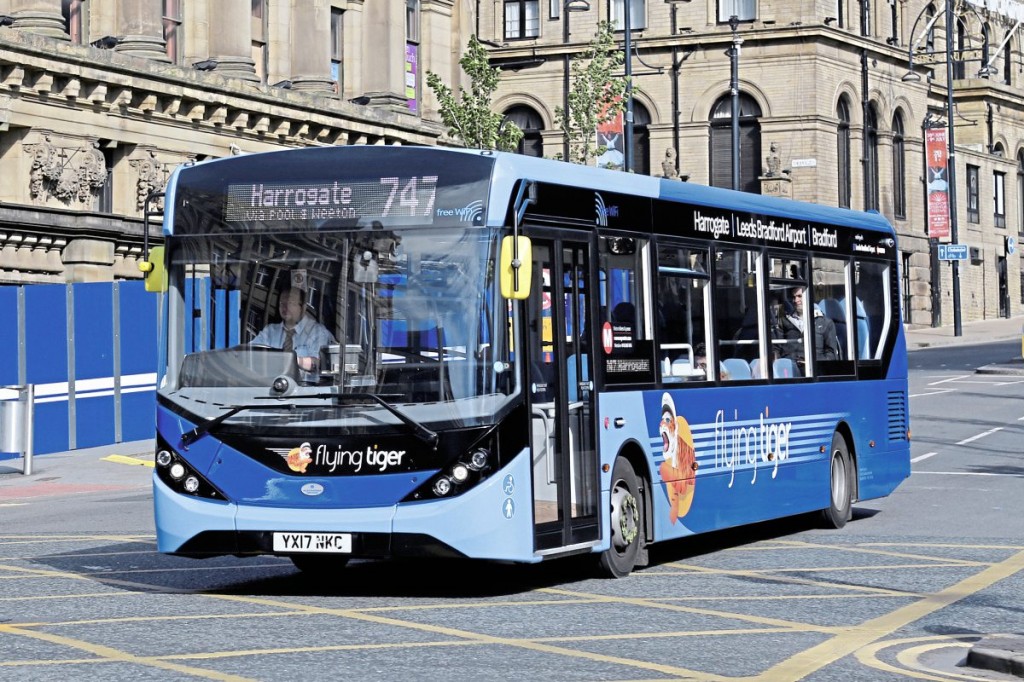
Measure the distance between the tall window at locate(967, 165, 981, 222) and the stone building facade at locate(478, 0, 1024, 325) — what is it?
0.09m

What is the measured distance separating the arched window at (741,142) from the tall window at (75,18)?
3674 centimetres

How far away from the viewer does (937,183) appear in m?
74.2

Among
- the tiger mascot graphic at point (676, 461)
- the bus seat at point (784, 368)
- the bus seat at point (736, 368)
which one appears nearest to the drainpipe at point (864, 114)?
the bus seat at point (784, 368)

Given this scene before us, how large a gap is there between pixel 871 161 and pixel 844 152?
2.68m

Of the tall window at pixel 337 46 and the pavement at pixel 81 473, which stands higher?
the tall window at pixel 337 46

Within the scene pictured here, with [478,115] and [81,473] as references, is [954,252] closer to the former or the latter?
[478,115]

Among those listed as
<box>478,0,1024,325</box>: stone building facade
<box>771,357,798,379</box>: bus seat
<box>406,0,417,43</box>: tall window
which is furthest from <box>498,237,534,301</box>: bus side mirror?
<box>478,0,1024,325</box>: stone building facade

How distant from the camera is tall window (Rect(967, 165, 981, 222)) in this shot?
84.0 metres

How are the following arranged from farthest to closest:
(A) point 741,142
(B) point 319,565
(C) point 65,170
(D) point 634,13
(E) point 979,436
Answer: (D) point 634,13, (A) point 741,142, (C) point 65,170, (E) point 979,436, (B) point 319,565

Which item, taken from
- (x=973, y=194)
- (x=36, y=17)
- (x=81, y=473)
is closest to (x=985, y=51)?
(x=973, y=194)

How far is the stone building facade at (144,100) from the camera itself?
33500 millimetres

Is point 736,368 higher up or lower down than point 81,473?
higher up

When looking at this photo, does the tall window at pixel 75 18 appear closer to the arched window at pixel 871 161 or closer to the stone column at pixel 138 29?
the stone column at pixel 138 29

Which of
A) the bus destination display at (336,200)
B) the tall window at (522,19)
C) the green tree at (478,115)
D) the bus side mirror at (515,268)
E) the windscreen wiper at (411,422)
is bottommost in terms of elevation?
the windscreen wiper at (411,422)
